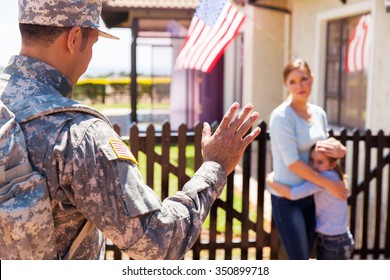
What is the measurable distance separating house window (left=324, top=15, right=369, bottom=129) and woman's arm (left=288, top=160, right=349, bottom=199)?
4.29m

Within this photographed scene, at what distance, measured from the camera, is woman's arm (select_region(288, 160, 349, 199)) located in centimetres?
328

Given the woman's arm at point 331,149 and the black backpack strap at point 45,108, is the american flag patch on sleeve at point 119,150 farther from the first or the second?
the woman's arm at point 331,149

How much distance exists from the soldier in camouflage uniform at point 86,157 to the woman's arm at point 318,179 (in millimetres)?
1708

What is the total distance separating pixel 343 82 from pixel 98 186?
738cm

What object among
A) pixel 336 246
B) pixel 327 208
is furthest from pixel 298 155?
pixel 336 246

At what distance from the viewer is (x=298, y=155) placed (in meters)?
3.32

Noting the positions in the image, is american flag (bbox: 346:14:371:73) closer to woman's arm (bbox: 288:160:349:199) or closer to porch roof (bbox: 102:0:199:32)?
woman's arm (bbox: 288:160:349:199)

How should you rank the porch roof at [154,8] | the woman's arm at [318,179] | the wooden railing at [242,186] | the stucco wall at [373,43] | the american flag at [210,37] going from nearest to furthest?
1. the woman's arm at [318,179]
2. the wooden railing at [242,186]
3. the american flag at [210,37]
4. the stucco wall at [373,43]
5. the porch roof at [154,8]

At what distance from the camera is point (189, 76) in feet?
46.7

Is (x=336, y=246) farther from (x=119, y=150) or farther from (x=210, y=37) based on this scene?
(x=210, y=37)

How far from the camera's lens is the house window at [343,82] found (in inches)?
299

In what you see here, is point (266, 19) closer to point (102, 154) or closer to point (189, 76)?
point (189, 76)

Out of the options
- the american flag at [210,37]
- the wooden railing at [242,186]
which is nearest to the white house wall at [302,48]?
the american flag at [210,37]

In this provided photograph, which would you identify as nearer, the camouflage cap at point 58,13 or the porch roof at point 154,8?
the camouflage cap at point 58,13
